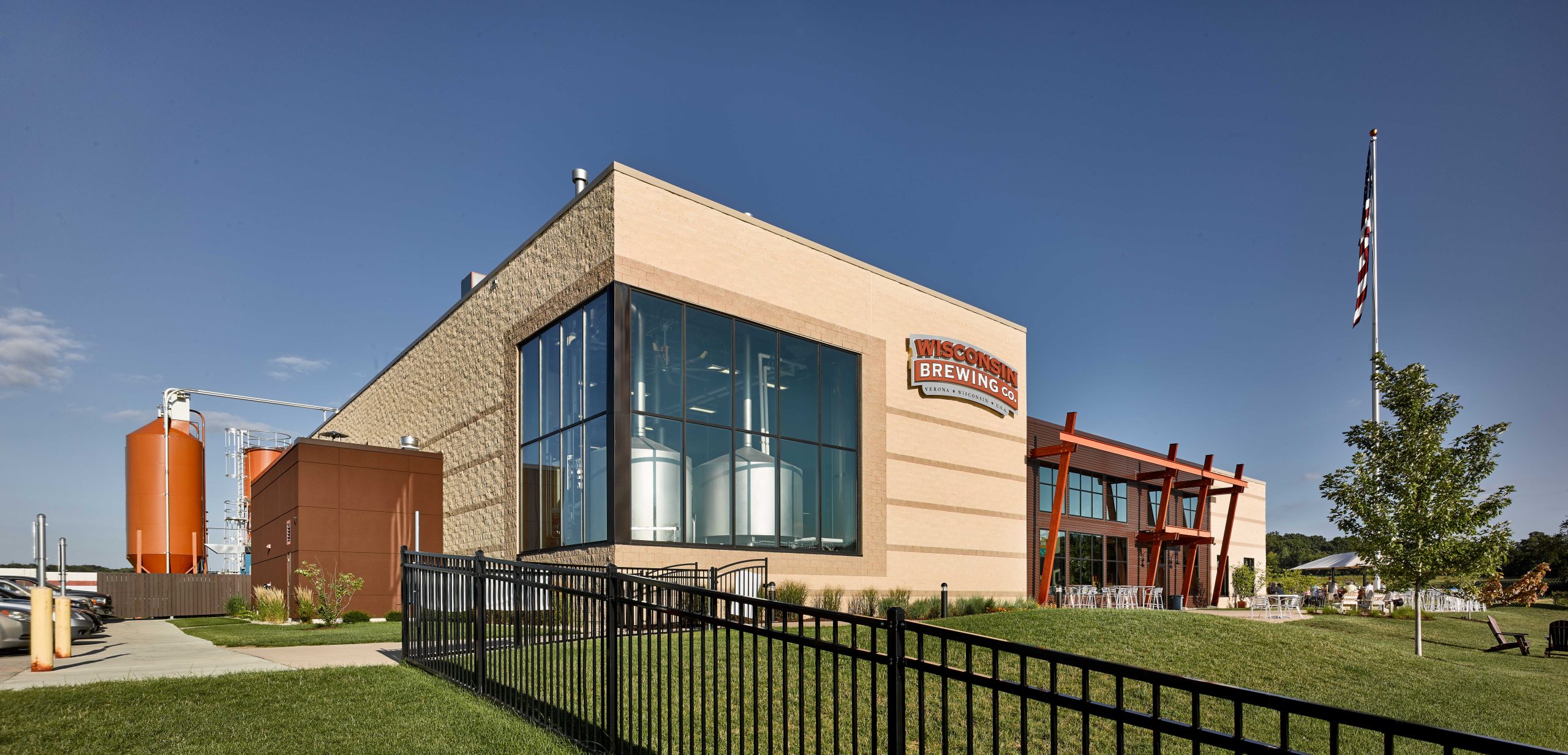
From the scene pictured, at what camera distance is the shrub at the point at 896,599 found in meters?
22.3

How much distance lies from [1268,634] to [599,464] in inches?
514

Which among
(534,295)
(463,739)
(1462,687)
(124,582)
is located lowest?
(124,582)

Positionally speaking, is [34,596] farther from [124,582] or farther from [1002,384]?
[124,582]

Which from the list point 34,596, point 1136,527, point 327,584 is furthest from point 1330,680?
point 1136,527

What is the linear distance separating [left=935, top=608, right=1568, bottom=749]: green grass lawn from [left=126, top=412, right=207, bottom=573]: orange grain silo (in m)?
38.6

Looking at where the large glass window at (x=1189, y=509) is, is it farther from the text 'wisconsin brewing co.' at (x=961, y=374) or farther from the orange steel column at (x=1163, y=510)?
the text 'wisconsin brewing co.' at (x=961, y=374)

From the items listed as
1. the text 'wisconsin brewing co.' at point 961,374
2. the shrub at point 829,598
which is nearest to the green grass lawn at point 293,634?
the shrub at point 829,598

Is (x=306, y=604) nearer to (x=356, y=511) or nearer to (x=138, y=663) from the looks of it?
(x=356, y=511)

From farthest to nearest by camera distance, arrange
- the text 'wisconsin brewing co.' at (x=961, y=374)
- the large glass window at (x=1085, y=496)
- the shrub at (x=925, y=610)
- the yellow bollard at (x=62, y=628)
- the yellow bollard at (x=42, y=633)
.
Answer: the large glass window at (x=1085, y=496) → the text 'wisconsin brewing co.' at (x=961, y=374) → the shrub at (x=925, y=610) → the yellow bollard at (x=62, y=628) → the yellow bollard at (x=42, y=633)

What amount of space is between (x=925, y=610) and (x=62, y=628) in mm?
17283

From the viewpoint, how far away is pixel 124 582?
105ft

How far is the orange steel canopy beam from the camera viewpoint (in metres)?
29.7

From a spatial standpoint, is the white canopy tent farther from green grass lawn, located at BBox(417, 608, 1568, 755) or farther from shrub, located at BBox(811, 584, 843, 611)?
shrub, located at BBox(811, 584, 843, 611)

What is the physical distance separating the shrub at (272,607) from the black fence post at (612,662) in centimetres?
2131
